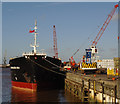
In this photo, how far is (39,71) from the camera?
43656mm

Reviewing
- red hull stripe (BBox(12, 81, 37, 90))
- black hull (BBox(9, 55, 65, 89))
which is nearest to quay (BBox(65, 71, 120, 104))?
black hull (BBox(9, 55, 65, 89))

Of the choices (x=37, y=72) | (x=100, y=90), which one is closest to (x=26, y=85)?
(x=37, y=72)

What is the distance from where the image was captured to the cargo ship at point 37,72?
4319 centimetres

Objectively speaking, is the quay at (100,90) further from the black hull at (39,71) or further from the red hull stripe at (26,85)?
the red hull stripe at (26,85)

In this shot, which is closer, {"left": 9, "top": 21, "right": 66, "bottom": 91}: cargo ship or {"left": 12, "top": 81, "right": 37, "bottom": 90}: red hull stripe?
{"left": 12, "top": 81, "right": 37, "bottom": 90}: red hull stripe

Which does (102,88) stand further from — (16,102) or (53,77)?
(53,77)

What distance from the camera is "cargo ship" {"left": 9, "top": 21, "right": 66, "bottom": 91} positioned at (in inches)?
1700

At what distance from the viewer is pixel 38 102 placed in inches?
1302

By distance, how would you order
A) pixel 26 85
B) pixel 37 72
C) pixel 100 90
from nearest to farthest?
pixel 100 90 < pixel 37 72 < pixel 26 85

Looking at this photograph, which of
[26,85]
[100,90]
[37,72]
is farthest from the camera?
[26,85]

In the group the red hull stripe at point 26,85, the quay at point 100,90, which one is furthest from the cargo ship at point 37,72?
the quay at point 100,90

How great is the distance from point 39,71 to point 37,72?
0.55 meters

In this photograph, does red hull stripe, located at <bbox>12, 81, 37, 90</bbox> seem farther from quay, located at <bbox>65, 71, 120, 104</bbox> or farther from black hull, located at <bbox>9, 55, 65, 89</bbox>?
quay, located at <bbox>65, 71, 120, 104</bbox>

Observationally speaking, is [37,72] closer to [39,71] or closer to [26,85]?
[39,71]
